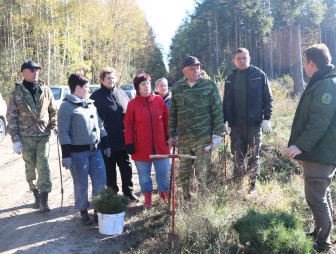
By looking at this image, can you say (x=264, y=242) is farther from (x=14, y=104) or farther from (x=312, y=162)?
(x=14, y=104)

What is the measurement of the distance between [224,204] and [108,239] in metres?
1.42

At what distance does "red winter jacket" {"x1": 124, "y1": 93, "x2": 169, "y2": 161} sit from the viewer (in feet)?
16.4

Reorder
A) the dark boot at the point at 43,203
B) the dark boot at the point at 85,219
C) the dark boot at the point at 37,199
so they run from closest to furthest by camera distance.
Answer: the dark boot at the point at 85,219
the dark boot at the point at 43,203
the dark boot at the point at 37,199

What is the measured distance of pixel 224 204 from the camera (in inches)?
177

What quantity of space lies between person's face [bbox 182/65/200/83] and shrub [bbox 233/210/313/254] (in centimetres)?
181

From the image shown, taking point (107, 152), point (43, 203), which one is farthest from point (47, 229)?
point (107, 152)

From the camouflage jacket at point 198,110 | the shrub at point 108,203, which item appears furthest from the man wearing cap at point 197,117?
the shrub at point 108,203

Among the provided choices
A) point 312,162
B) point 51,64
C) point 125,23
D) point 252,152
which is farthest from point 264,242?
point 125,23

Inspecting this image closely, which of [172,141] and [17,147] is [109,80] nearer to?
[172,141]

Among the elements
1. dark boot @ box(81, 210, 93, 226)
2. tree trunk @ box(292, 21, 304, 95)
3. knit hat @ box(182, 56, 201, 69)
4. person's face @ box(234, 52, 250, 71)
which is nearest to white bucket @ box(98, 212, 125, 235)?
dark boot @ box(81, 210, 93, 226)

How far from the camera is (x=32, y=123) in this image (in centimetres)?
517

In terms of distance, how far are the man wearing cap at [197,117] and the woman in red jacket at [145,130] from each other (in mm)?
360

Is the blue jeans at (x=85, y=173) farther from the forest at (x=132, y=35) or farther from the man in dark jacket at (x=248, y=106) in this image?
the forest at (x=132, y=35)

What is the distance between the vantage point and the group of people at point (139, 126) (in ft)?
15.1
